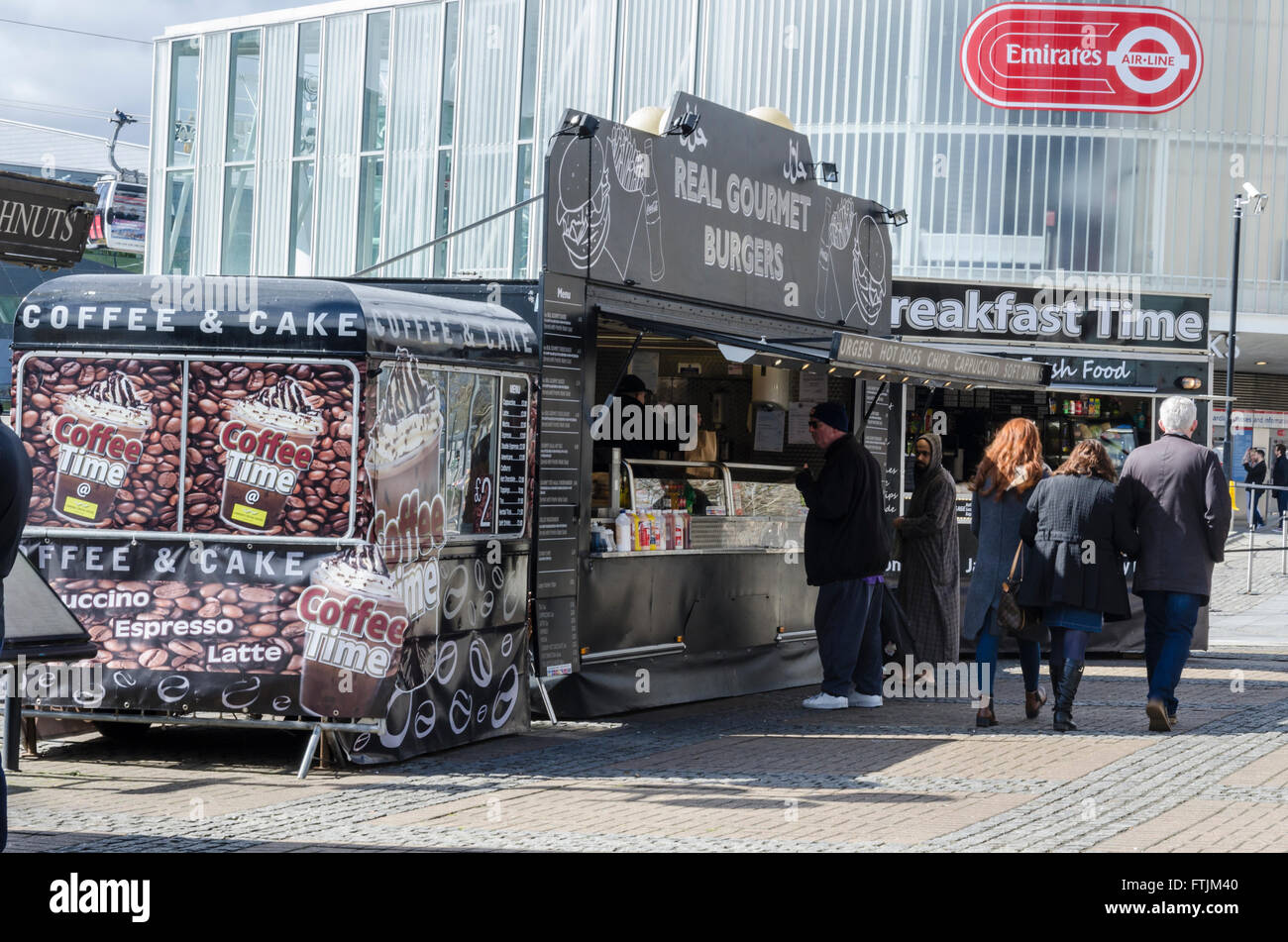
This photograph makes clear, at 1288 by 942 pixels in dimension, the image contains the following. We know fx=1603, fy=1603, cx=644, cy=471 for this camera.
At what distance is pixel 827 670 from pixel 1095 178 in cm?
2567

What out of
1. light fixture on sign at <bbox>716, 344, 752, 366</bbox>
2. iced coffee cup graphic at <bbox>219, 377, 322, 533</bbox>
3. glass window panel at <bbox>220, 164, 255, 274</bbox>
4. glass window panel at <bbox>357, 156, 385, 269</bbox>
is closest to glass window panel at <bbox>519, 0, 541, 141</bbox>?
glass window panel at <bbox>357, 156, 385, 269</bbox>

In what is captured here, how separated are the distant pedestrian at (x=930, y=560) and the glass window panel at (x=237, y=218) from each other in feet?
89.0

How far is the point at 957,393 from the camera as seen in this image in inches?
649

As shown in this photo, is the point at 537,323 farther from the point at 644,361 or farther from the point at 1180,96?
the point at 1180,96

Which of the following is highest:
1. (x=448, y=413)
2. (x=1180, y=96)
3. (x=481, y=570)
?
(x=1180, y=96)

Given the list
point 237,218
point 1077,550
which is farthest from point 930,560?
point 237,218

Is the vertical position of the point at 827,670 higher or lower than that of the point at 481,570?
lower

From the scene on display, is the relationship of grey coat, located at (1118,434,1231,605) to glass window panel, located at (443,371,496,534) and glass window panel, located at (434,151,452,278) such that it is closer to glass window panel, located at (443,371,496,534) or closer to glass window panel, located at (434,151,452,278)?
glass window panel, located at (443,371,496,534)

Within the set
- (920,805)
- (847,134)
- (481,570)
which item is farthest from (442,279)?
(847,134)

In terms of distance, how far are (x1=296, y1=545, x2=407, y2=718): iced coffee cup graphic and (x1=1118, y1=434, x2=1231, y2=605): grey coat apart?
461 cm

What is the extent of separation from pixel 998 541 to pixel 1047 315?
7614mm

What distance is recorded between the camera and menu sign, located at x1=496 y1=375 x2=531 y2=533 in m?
9.19

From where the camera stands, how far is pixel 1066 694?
9867 mm

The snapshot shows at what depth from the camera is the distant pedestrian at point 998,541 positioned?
10031mm
